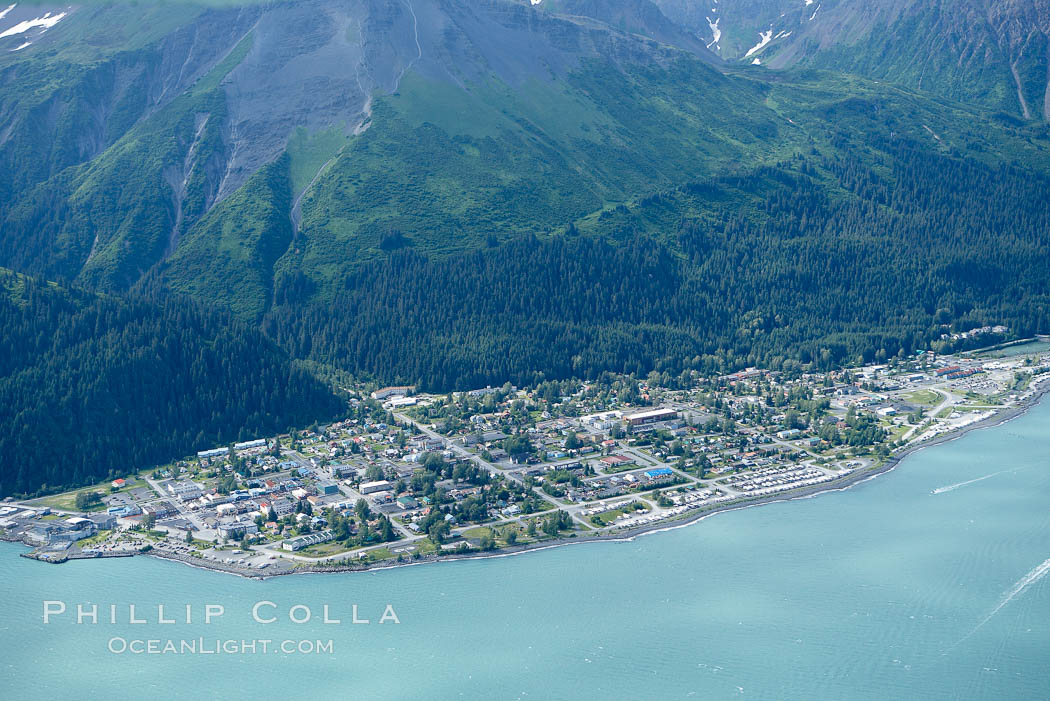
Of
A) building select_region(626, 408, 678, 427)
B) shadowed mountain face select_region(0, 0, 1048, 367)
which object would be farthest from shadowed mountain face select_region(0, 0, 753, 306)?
building select_region(626, 408, 678, 427)

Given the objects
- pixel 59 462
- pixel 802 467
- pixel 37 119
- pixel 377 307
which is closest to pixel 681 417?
pixel 802 467

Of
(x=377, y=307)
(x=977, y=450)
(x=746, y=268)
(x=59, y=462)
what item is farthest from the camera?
(x=746, y=268)

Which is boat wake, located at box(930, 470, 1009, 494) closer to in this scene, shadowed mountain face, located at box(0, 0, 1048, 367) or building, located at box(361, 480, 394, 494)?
building, located at box(361, 480, 394, 494)

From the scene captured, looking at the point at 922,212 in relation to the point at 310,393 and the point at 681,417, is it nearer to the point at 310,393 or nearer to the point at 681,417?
the point at 681,417

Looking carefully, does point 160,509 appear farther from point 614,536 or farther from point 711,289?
point 711,289

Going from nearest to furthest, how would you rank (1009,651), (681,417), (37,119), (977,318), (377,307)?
(1009,651) < (681,417) < (377,307) < (977,318) < (37,119)

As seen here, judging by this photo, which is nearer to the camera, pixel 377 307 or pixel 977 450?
pixel 977 450
